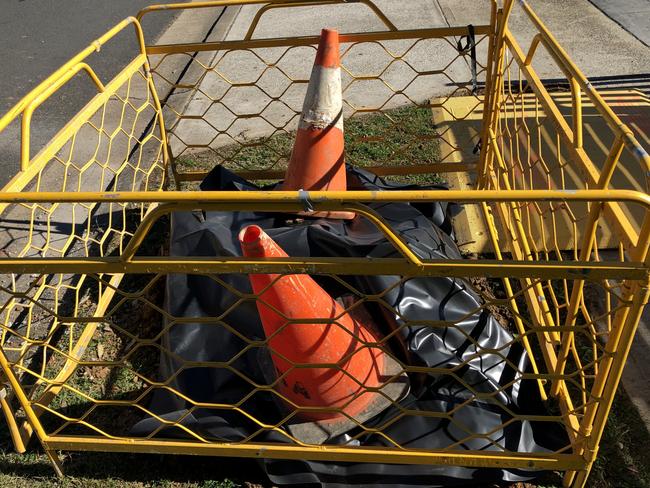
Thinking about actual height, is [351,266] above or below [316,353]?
above

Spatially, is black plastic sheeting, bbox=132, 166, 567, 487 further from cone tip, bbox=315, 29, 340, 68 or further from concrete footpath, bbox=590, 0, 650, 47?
concrete footpath, bbox=590, 0, 650, 47

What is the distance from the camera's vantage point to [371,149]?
4.56 m

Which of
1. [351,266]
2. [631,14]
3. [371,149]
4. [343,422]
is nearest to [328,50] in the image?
[371,149]

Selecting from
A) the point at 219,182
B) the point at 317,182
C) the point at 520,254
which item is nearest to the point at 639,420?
the point at 520,254

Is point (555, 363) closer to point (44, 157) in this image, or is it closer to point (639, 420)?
point (639, 420)

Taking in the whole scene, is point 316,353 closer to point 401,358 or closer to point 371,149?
point 401,358

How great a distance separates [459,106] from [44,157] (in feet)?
11.2

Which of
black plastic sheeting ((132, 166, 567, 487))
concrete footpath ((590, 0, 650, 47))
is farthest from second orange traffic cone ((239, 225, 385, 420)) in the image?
concrete footpath ((590, 0, 650, 47))

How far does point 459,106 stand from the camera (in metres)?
4.83

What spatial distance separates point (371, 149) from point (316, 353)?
2.59 metres

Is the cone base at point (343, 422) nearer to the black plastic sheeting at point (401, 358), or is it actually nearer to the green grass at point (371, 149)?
the black plastic sheeting at point (401, 358)

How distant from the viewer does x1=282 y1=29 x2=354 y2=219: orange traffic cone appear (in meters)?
3.17

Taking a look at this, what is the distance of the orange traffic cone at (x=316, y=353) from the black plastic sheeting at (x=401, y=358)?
99mm

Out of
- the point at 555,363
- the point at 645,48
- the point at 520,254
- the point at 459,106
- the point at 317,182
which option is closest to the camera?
the point at 555,363
